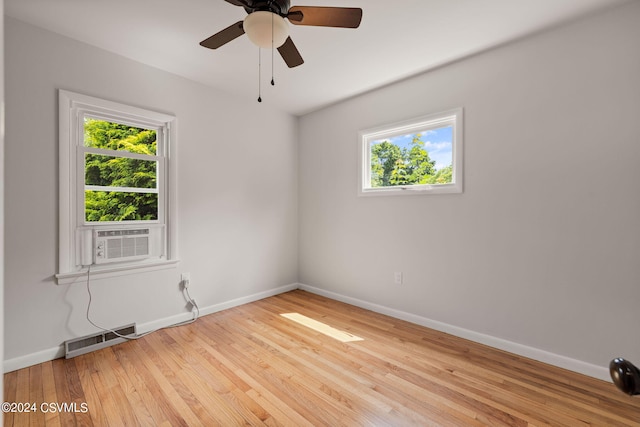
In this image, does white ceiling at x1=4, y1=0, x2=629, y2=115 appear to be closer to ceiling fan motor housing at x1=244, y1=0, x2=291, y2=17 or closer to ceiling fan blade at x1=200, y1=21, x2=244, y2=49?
ceiling fan blade at x1=200, y1=21, x2=244, y2=49

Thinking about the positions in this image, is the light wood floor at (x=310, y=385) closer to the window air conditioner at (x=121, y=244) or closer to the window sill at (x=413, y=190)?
the window air conditioner at (x=121, y=244)

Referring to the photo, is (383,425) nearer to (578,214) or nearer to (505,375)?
(505,375)

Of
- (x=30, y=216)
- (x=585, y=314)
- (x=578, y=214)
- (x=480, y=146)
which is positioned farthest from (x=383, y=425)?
(x=30, y=216)

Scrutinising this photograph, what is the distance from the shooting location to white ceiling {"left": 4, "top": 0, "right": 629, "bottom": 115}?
201cm

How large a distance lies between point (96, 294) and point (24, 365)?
2.01ft

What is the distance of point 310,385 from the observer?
6.51ft

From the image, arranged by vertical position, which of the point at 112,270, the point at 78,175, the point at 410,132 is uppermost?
the point at 410,132

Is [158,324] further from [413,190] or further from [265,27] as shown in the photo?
[413,190]

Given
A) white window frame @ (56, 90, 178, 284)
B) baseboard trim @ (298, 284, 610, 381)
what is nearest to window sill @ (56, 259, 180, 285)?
white window frame @ (56, 90, 178, 284)

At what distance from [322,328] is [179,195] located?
1.98 meters

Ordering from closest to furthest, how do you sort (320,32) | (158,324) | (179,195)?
(320,32) → (158,324) → (179,195)

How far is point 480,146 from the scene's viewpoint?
2.59 m

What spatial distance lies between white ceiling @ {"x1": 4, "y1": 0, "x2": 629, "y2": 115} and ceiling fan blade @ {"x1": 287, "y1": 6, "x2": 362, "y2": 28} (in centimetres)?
38

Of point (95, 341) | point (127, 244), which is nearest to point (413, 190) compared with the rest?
point (127, 244)
